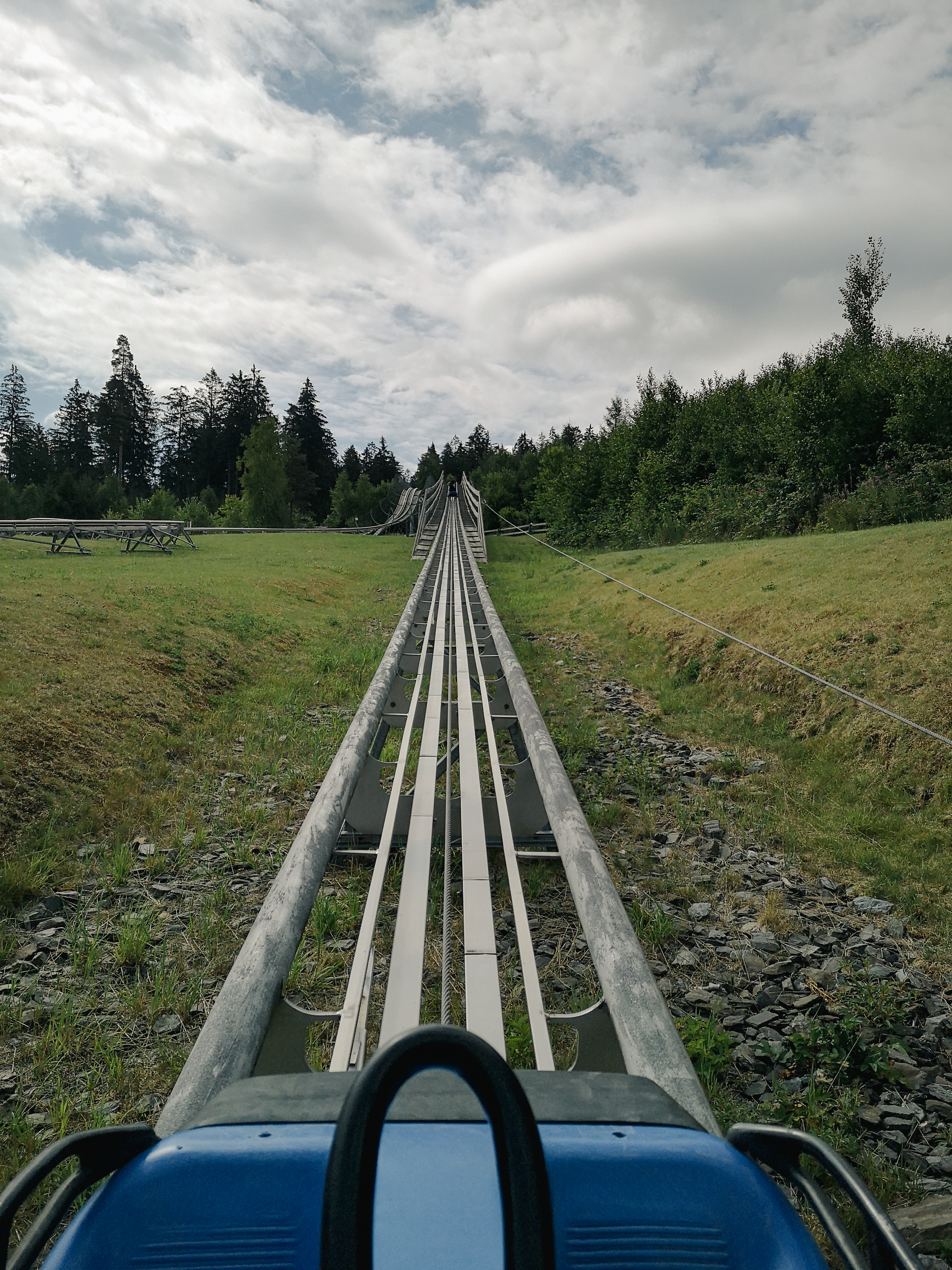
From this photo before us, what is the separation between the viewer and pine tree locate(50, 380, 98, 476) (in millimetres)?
69938

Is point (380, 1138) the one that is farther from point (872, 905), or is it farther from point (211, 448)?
point (211, 448)

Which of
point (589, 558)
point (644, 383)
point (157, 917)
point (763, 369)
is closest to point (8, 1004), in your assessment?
point (157, 917)

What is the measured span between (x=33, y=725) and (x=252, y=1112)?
453 centimetres

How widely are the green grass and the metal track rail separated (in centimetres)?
92

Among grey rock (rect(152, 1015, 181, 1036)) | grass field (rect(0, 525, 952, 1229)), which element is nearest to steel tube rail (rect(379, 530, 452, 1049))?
grass field (rect(0, 525, 952, 1229))

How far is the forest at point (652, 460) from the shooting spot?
16359 millimetres

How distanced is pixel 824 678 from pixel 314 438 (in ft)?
243

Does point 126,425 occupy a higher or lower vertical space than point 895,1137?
higher

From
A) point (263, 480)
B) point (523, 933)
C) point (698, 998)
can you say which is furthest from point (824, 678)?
point (263, 480)

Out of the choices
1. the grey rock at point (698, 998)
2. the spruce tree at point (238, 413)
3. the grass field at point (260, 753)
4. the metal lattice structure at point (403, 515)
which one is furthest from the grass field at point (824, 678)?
the spruce tree at point (238, 413)

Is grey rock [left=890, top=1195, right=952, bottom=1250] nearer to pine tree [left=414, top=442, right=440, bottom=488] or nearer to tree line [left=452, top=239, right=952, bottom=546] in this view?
tree line [left=452, top=239, right=952, bottom=546]

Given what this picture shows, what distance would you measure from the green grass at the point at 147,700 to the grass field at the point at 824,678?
8.29ft

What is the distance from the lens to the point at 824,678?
6371 mm

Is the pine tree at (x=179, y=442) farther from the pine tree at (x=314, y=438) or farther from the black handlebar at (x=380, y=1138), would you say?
the black handlebar at (x=380, y=1138)
